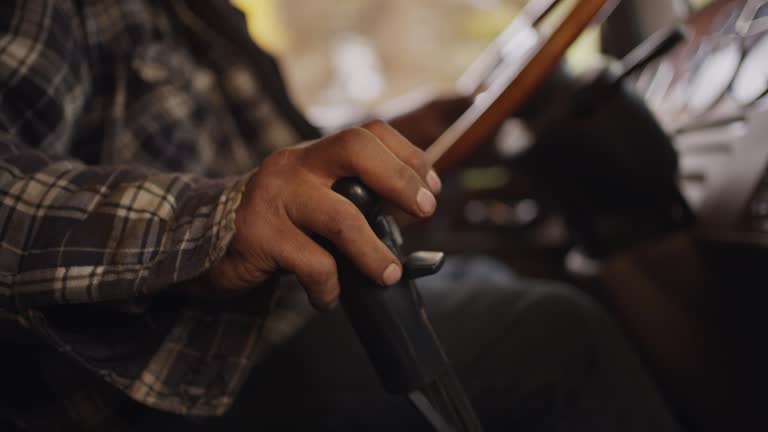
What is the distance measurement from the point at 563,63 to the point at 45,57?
742mm

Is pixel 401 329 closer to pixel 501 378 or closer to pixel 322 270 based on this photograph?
pixel 322 270

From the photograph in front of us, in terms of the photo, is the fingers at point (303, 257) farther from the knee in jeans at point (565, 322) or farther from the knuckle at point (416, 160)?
the knee in jeans at point (565, 322)

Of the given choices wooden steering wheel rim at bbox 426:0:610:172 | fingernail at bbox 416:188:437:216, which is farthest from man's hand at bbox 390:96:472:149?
fingernail at bbox 416:188:437:216

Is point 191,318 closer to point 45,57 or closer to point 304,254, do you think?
point 304,254

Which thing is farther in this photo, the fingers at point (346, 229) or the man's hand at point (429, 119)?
the man's hand at point (429, 119)

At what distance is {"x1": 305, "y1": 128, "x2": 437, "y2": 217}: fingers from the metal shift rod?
0.01 meters

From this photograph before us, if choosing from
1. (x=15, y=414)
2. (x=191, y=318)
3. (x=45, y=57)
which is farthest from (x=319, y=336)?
(x=45, y=57)

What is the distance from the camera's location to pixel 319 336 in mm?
796

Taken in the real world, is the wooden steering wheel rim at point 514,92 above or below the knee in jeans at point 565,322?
above

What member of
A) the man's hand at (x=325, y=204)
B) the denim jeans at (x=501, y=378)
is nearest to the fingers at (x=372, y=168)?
the man's hand at (x=325, y=204)

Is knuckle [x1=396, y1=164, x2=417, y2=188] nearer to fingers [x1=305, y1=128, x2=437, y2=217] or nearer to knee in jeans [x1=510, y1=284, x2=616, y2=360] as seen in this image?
fingers [x1=305, y1=128, x2=437, y2=217]

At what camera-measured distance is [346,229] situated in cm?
37

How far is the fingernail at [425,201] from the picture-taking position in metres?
0.38

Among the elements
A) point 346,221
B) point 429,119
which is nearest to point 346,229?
point 346,221
